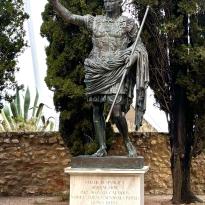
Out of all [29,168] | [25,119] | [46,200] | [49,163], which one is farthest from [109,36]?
[25,119]

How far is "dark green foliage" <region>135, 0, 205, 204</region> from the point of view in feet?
34.4

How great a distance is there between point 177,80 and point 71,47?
2197 millimetres

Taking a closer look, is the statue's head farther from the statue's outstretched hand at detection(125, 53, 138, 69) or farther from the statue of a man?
the statue's outstretched hand at detection(125, 53, 138, 69)

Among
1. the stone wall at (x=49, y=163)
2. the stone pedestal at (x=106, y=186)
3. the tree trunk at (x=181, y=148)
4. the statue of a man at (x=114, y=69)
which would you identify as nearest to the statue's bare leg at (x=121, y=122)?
the statue of a man at (x=114, y=69)

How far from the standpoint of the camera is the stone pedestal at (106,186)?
621cm

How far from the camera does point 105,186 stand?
627cm

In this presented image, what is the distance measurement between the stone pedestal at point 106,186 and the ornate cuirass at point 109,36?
4.77 ft

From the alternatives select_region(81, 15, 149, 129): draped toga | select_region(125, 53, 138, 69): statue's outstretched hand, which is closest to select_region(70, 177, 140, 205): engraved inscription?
select_region(81, 15, 149, 129): draped toga

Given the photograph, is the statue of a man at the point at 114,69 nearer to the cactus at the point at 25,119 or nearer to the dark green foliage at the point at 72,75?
the dark green foliage at the point at 72,75

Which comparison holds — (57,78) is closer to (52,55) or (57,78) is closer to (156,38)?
(52,55)

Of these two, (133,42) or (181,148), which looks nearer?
(133,42)

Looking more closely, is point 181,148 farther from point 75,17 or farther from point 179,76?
point 75,17

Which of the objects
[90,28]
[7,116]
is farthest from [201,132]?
[7,116]

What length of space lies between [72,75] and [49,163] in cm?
233
